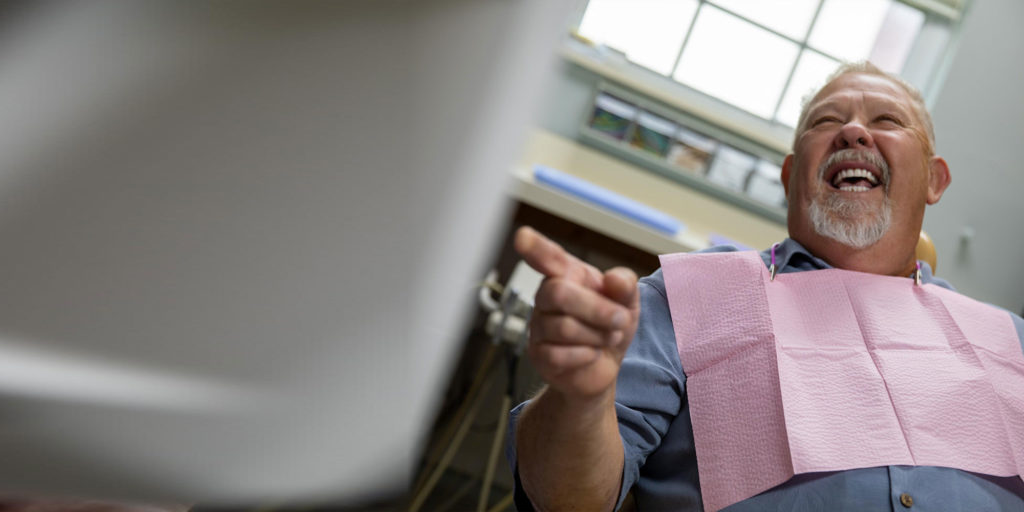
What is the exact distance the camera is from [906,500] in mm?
758

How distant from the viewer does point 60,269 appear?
0.35 meters

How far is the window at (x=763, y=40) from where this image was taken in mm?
2596

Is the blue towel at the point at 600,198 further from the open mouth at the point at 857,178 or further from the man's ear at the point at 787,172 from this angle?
the open mouth at the point at 857,178

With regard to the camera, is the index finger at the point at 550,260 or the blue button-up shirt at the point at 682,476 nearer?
the index finger at the point at 550,260

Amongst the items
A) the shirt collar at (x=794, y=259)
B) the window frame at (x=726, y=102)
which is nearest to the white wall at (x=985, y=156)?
the window frame at (x=726, y=102)

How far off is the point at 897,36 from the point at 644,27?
0.98 m

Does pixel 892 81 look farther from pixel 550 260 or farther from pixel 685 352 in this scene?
pixel 550 260

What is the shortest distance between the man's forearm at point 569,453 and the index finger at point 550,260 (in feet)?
0.45

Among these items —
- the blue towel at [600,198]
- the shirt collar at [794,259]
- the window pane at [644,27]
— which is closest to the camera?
the shirt collar at [794,259]

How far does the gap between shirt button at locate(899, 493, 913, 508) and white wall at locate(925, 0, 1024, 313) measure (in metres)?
2.04

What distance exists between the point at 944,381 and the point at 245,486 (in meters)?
0.82

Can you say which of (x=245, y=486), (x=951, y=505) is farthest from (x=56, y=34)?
(x=951, y=505)

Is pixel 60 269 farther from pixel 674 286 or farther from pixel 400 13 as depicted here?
pixel 674 286

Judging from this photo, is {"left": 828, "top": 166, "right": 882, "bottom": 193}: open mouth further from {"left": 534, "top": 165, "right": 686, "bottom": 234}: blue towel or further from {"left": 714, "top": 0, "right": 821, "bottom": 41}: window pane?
{"left": 714, "top": 0, "right": 821, "bottom": 41}: window pane
